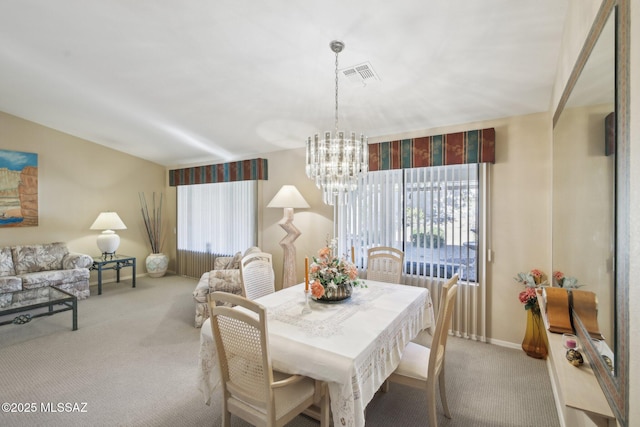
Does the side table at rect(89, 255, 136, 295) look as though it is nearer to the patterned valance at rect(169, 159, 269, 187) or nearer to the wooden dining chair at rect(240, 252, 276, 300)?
the patterned valance at rect(169, 159, 269, 187)

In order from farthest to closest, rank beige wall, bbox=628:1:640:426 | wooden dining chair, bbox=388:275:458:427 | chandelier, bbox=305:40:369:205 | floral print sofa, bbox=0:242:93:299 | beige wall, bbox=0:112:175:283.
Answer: beige wall, bbox=0:112:175:283, floral print sofa, bbox=0:242:93:299, chandelier, bbox=305:40:369:205, wooden dining chair, bbox=388:275:458:427, beige wall, bbox=628:1:640:426

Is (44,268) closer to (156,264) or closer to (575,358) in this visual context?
(156,264)

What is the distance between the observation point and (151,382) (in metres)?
2.59

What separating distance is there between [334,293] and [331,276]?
13cm

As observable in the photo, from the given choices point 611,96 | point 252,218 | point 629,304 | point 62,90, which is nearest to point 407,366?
point 629,304

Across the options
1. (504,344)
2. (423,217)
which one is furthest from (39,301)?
(504,344)

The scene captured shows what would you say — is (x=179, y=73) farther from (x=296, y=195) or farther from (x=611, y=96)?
(x=611, y=96)

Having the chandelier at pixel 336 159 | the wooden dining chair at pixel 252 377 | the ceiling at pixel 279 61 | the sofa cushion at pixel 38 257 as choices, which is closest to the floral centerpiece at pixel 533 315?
the ceiling at pixel 279 61

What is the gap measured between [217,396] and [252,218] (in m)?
3.30

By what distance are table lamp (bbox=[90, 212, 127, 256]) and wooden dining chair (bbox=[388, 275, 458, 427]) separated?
17.7ft

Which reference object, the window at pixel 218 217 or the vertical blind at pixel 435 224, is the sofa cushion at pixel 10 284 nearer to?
the window at pixel 218 217

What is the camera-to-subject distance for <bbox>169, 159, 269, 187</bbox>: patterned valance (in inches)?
202

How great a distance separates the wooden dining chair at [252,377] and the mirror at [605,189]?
1229mm

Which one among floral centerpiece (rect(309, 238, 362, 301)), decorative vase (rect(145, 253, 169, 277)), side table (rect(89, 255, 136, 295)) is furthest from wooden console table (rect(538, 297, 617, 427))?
decorative vase (rect(145, 253, 169, 277))
